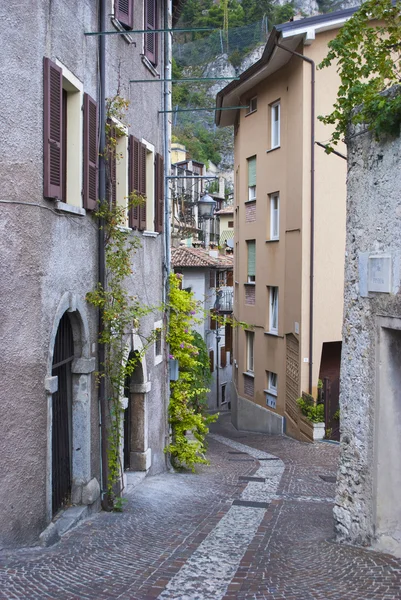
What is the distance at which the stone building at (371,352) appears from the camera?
22.3 ft

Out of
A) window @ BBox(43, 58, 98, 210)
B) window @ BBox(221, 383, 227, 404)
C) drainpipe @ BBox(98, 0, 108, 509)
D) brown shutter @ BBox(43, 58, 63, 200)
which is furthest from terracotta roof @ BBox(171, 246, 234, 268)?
brown shutter @ BBox(43, 58, 63, 200)

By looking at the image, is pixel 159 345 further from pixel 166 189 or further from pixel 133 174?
pixel 133 174

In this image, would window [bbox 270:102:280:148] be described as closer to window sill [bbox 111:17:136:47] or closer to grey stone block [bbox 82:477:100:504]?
window sill [bbox 111:17:136:47]

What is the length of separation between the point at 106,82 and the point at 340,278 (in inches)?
423

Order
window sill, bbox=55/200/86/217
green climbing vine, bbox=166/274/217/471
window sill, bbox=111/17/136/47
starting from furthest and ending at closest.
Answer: green climbing vine, bbox=166/274/217/471, window sill, bbox=111/17/136/47, window sill, bbox=55/200/86/217

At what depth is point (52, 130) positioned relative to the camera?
8.02 meters

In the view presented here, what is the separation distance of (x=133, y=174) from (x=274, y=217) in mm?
11116

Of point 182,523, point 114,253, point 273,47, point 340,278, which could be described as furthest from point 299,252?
point 182,523

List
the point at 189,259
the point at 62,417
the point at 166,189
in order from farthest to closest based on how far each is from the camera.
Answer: the point at 189,259 < the point at 166,189 < the point at 62,417

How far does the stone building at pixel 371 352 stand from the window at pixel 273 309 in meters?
14.6

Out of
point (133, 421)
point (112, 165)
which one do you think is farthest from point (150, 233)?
point (133, 421)

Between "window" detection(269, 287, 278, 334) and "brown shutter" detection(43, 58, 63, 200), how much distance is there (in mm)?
14933

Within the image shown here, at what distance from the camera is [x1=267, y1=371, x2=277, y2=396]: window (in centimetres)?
2287

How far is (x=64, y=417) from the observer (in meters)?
9.14
